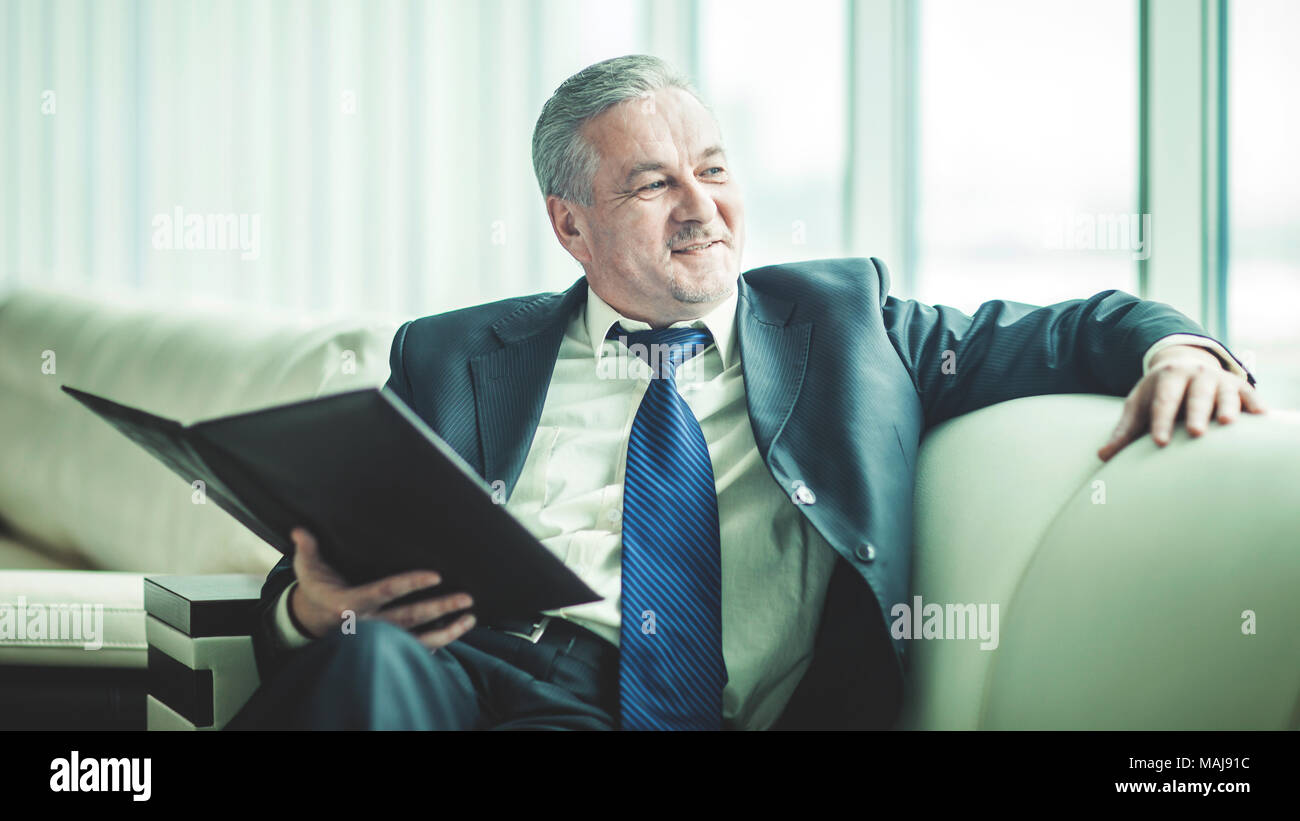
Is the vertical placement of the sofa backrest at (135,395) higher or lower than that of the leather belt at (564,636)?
higher

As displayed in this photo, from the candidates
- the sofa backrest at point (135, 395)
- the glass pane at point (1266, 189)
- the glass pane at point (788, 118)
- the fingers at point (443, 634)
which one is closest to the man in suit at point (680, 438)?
the fingers at point (443, 634)

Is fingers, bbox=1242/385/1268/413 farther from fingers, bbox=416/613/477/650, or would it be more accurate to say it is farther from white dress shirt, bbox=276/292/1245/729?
fingers, bbox=416/613/477/650

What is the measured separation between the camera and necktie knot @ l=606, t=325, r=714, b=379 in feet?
4.83

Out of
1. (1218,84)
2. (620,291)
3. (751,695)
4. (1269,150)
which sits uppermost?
(1218,84)

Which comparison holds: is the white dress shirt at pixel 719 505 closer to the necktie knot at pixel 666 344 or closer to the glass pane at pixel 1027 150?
the necktie knot at pixel 666 344

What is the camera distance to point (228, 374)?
6.66 ft

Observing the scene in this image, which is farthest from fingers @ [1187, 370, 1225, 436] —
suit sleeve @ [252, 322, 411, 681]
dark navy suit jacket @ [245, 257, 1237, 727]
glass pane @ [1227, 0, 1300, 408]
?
glass pane @ [1227, 0, 1300, 408]

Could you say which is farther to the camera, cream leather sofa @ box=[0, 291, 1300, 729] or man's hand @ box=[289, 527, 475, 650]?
man's hand @ box=[289, 527, 475, 650]

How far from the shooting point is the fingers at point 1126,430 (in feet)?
3.76

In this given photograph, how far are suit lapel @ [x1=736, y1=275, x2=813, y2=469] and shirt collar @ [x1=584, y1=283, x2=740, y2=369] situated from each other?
0.9 inches

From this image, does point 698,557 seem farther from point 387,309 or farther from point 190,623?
point 387,309

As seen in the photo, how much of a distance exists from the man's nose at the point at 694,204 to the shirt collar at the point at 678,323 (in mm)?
120
